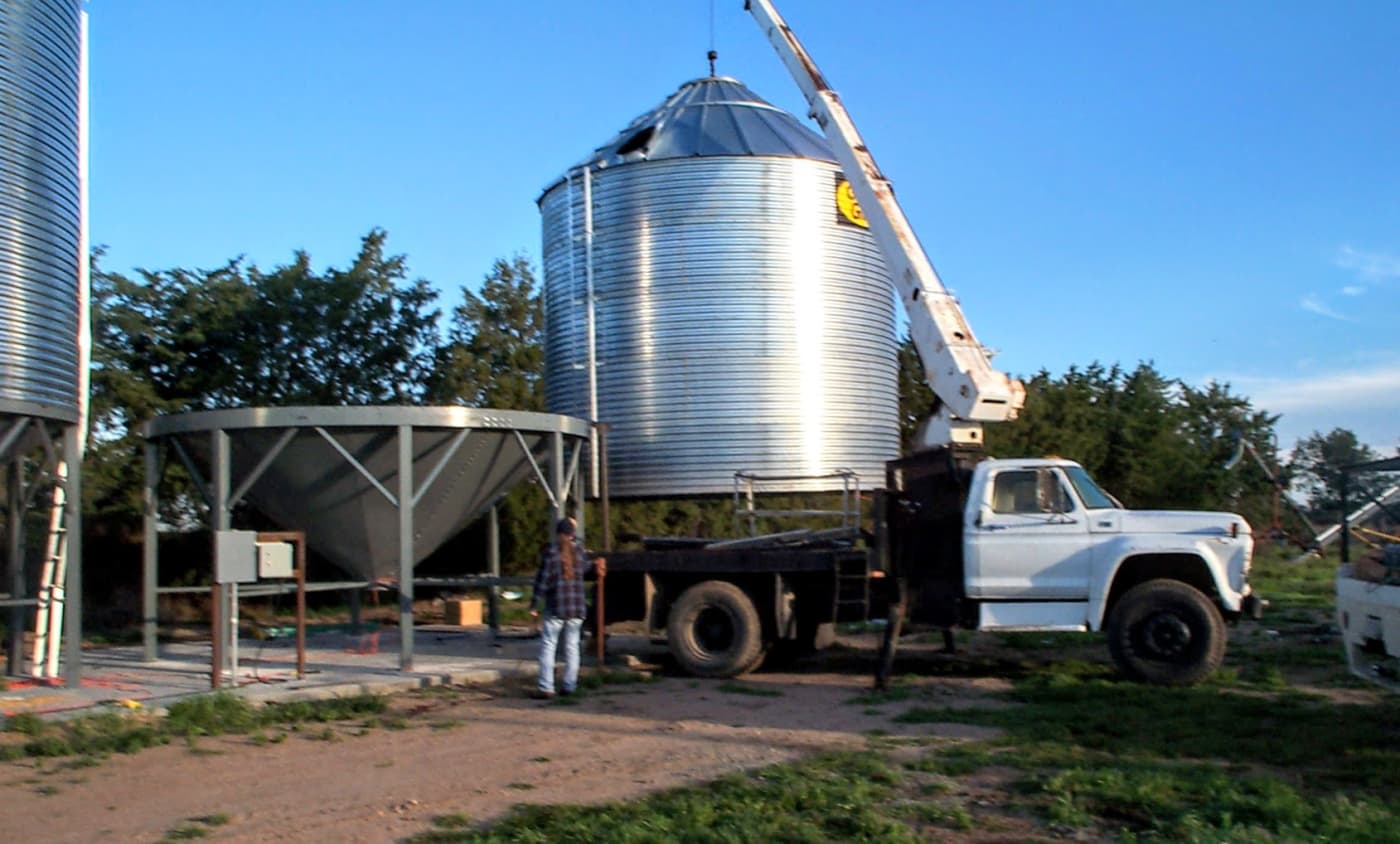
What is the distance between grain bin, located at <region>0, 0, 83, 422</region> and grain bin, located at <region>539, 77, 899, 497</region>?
370 inches

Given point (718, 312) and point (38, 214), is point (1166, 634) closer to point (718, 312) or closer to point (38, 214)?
point (718, 312)

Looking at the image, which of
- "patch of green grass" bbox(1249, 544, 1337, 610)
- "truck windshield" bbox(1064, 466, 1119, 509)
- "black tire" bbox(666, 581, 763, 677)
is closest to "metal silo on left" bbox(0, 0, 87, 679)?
"black tire" bbox(666, 581, 763, 677)

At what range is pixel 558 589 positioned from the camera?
1345 cm

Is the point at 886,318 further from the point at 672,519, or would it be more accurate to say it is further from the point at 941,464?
the point at 941,464

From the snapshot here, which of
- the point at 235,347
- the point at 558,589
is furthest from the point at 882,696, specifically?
the point at 235,347

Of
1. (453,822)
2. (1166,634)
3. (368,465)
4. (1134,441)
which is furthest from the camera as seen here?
(1134,441)

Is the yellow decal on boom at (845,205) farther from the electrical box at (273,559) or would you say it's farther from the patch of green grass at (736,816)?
the patch of green grass at (736,816)

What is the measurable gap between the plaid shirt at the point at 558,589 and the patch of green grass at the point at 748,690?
5.45 ft

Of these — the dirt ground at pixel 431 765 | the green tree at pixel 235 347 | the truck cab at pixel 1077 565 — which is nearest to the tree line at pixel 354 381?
the green tree at pixel 235 347

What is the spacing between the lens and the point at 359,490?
15078 mm

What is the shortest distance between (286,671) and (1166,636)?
30.2 ft

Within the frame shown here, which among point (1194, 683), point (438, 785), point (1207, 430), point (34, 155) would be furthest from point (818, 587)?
point (1207, 430)

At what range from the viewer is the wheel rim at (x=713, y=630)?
1473 cm

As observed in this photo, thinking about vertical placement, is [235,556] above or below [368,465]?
below
